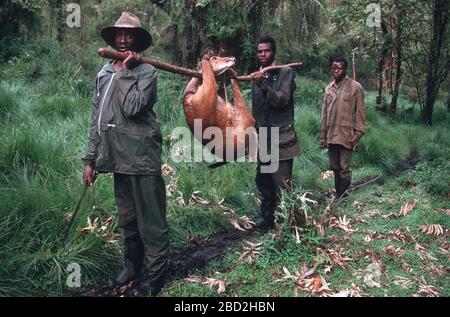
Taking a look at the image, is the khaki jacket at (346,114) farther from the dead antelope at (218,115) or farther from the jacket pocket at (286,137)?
the dead antelope at (218,115)

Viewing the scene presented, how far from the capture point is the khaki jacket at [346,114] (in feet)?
23.1

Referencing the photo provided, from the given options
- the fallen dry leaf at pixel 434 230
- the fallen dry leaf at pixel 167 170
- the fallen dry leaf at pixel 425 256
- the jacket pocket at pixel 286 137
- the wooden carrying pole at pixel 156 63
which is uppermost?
the wooden carrying pole at pixel 156 63

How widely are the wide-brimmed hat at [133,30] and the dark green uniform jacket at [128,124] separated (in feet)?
0.95

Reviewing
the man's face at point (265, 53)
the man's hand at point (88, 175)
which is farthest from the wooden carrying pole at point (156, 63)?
the man's hand at point (88, 175)

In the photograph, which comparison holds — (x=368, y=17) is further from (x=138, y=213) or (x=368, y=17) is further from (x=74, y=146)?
(x=138, y=213)

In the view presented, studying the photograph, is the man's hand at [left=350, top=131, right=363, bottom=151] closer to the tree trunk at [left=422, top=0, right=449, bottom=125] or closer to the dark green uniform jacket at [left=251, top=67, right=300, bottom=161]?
the dark green uniform jacket at [left=251, top=67, right=300, bottom=161]

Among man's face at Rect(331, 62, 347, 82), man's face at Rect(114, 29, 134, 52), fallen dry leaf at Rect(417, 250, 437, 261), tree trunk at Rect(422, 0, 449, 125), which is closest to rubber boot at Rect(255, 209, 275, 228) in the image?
fallen dry leaf at Rect(417, 250, 437, 261)

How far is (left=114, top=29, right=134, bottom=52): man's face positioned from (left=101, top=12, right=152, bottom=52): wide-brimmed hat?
0.14 ft

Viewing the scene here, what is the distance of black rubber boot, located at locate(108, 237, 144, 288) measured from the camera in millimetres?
4273

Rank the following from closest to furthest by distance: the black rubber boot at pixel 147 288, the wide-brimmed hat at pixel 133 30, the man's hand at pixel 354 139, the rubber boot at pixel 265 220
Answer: the wide-brimmed hat at pixel 133 30, the black rubber boot at pixel 147 288, the rubber boot at pixel 265 220, the man's hand at pixel 354 139

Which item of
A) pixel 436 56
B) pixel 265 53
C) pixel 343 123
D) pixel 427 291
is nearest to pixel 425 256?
pixel 427 291

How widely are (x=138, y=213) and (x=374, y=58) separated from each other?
14871mm

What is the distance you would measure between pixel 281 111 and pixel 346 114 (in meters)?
1.99

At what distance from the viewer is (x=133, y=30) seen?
3.92 m
